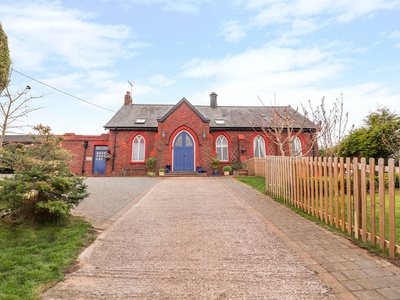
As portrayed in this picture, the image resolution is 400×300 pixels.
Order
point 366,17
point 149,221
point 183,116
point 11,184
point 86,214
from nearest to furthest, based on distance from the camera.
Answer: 1. point 11,184
2. point 149,221
3. point 86,214
4. point 366,17
5. point 183,116

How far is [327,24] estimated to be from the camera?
32.1 ft

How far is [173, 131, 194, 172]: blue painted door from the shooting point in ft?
62.4

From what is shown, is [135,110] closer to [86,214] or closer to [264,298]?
[86,214]

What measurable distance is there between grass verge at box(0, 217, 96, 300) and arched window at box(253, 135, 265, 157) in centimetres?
1796

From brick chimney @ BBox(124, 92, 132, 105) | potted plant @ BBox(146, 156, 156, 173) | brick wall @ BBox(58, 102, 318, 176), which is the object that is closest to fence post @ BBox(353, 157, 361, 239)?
brick wall @ BBox(58, 102, 318, 176)

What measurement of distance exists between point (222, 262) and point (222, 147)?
17734mm

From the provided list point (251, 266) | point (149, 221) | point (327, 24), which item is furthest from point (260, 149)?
point (251, 266)

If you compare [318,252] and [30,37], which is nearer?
[318,252]

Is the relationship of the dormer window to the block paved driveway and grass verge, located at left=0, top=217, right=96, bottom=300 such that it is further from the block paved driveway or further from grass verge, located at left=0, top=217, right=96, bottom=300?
grass verge, located at left=0, top=217, right=96, bottom=300

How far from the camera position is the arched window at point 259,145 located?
68.9ft

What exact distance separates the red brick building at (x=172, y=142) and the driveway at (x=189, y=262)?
13.1 meters

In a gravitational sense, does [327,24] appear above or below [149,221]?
above

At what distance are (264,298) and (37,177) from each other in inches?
181

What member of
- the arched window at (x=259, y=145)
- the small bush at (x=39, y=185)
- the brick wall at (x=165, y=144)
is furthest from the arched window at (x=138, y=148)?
the small bush at (x=39, y=185)
